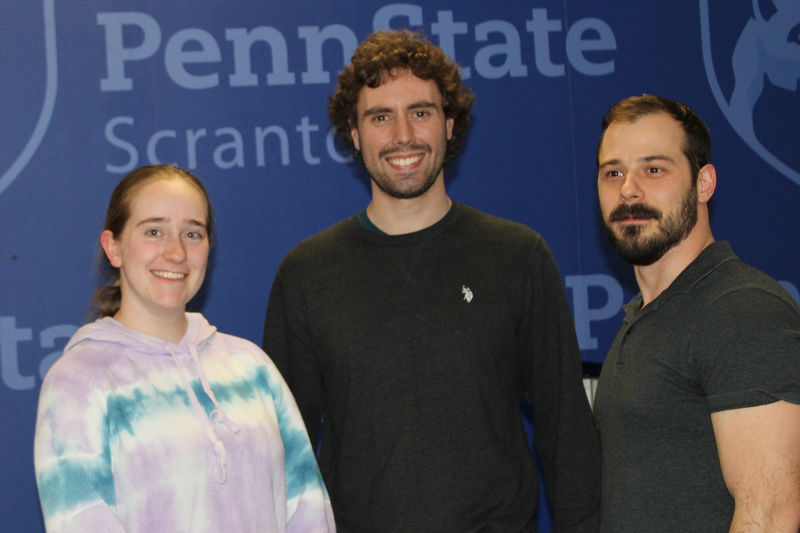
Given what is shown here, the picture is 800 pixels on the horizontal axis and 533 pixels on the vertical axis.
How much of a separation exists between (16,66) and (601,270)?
2590 mm

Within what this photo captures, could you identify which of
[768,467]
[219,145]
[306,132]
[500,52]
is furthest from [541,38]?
[768,467]

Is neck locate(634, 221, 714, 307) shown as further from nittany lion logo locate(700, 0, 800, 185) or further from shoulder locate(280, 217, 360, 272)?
nittany lion logo locate(700, 0, 800, 185)

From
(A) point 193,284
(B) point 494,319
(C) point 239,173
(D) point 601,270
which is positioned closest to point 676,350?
(B) point 494,319

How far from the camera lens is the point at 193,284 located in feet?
6.06

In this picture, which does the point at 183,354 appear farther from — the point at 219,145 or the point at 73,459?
the point at 219,145

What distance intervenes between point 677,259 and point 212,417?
110 cm

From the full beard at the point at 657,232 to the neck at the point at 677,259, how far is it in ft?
0.05

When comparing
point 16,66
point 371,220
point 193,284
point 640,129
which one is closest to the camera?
point 193,284

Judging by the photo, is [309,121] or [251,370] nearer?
[251,370]

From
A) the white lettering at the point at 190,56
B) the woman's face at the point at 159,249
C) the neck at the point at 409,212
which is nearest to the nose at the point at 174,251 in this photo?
the woman's face at the point at 159,249

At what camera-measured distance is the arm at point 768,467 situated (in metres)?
1.54

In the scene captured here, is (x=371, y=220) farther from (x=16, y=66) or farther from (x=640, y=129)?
(x=16, y=66)

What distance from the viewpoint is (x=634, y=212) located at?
1935mm

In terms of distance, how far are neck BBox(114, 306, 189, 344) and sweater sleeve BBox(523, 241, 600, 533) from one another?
33.5 inches
